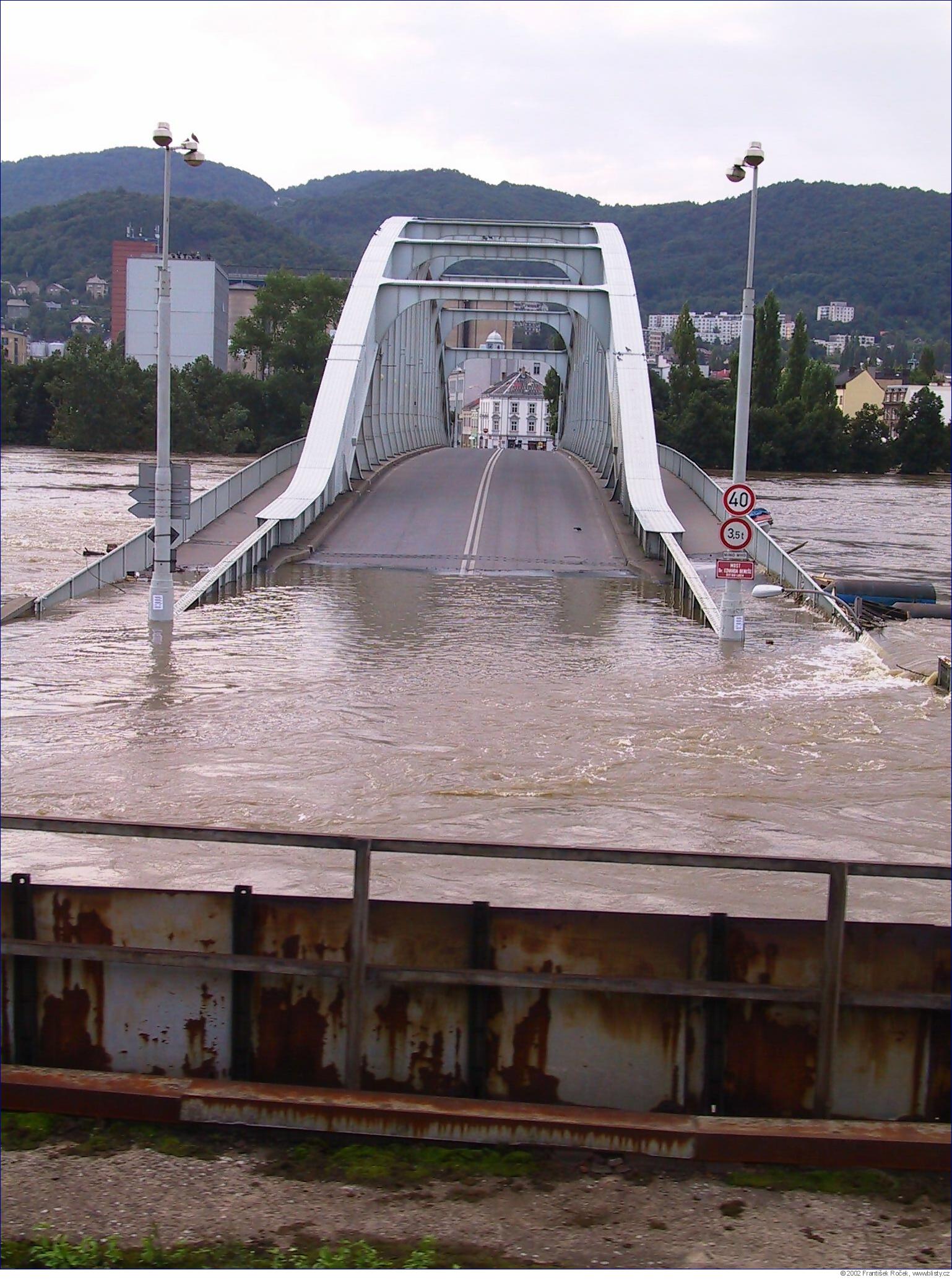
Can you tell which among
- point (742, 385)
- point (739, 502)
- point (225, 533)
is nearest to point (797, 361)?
point (225, 533)

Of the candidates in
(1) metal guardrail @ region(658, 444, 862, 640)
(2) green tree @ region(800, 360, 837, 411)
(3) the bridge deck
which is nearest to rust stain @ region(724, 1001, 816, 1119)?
(1) metal guardrail @ region(658, 444, 862, 640)

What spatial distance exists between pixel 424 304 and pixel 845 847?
60.1m

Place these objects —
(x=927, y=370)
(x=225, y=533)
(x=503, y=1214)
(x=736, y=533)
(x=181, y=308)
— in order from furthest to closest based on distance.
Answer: (x=927, y=370) → (x=181, y=308) → (x=225, y=533) → (x=736, y=533) → (x=503, y=1214)

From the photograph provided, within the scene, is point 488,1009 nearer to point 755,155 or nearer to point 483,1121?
point 483,1121

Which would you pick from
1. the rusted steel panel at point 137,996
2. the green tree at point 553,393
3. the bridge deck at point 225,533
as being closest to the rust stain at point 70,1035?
the rusted steel panel at point 137,996

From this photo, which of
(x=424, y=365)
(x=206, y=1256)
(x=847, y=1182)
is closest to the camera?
(x=206, y=1256)

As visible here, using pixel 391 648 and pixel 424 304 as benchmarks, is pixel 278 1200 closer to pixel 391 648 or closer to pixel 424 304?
pixel 391 648

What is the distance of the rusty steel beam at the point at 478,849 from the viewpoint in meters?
6.90

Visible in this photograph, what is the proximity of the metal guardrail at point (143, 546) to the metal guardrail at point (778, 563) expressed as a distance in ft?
42.5

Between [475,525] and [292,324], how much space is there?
258ft

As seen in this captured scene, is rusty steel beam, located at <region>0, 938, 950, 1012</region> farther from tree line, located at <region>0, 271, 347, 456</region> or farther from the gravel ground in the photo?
tree line, located at <region>0, 271, 347, 456</region>

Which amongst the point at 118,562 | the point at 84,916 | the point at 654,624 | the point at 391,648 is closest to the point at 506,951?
the point at 84,916

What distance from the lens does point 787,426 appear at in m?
94.9

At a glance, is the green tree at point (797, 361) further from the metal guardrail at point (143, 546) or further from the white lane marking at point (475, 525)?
the metal guardrail at point (143, 546)
